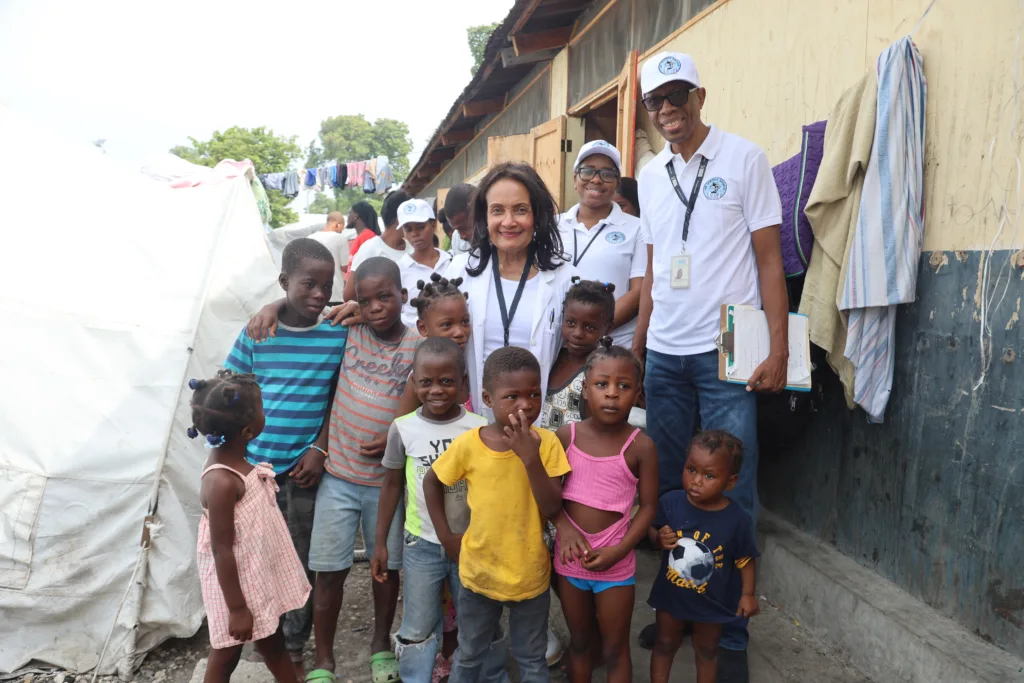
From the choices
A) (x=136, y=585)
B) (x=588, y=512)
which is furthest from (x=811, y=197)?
(x=136, y=585)

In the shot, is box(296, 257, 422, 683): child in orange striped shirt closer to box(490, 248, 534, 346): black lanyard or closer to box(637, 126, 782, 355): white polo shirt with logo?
box(490, 248, 534, 346): black lanyard

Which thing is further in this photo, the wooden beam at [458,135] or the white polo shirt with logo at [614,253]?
the wooden beam at [458,135]

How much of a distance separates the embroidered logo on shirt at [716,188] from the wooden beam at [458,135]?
1175 cm

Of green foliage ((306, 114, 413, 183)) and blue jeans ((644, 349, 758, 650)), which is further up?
green foliage ((306, 114, 413, 183))

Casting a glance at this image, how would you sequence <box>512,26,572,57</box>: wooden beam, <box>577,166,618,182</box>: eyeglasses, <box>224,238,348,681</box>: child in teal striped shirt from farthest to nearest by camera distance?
<box>512,26,572,57</box>: wooden beam → <box>577,166,618,182</box>: eyeglasses → <box>224,238,348,681</box>: child in teal striped shirt

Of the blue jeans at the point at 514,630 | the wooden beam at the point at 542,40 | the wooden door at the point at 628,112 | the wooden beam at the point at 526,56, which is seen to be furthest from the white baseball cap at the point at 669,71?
the wooden beam at the point at 526,56

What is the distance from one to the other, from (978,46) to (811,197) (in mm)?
711

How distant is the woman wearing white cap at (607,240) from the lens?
315cm

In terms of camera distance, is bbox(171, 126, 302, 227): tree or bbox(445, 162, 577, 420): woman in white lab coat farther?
bbox(171, 126, 302, 227): tree

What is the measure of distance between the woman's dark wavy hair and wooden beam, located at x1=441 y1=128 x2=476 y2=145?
11472 millimetres

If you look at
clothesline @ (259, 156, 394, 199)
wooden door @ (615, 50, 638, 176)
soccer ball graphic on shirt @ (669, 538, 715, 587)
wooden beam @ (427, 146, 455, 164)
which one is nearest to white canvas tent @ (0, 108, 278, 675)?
soccer ball graphic on shirt @ (669, 538, 715, 587)

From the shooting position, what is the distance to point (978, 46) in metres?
2.34

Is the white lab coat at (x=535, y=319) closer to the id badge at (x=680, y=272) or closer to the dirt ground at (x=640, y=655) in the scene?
the id badge at (x=680, y=272)

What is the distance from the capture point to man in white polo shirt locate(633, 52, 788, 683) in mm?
2520
